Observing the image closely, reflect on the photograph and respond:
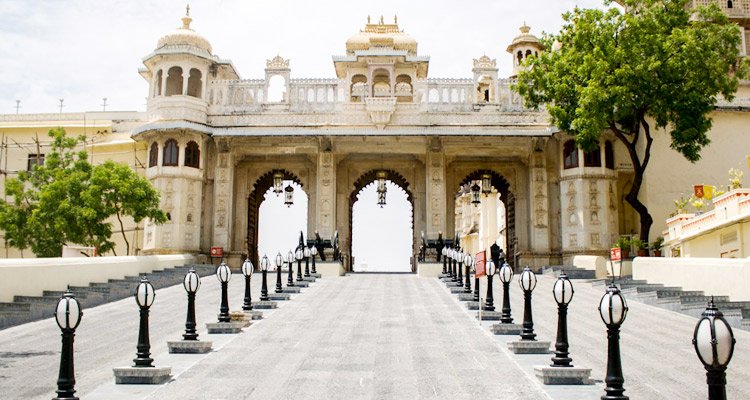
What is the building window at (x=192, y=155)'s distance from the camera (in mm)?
30547

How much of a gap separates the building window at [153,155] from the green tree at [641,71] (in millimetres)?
15459

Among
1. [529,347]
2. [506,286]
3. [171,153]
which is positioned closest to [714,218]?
[506,286]

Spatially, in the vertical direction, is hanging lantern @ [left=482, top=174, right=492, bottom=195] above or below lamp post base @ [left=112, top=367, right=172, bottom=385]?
above

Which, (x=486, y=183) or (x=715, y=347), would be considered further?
(x=486, y=183)

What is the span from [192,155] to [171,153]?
2.75 feet

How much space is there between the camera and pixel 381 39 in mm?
37219

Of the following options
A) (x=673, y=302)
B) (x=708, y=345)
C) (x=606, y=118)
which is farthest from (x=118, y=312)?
(x=606, y=118)

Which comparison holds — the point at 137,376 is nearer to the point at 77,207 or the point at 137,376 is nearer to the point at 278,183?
the point at 77,207

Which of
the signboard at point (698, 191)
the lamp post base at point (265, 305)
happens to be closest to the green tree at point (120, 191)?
the lamp post base at point (265, 305)

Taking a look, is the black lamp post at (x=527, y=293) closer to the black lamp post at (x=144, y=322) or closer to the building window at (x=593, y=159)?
the black lamp post at (x=144, y=322)

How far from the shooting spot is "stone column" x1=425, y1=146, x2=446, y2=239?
30375mm

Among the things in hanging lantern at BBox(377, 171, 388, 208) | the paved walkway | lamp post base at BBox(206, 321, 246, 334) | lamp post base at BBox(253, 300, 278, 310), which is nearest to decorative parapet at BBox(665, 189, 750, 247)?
the paved walkway

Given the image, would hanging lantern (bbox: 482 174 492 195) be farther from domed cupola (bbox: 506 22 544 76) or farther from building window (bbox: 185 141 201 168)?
building window (bbox: 185 141 201 168)

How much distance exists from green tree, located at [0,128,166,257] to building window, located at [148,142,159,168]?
314cm
